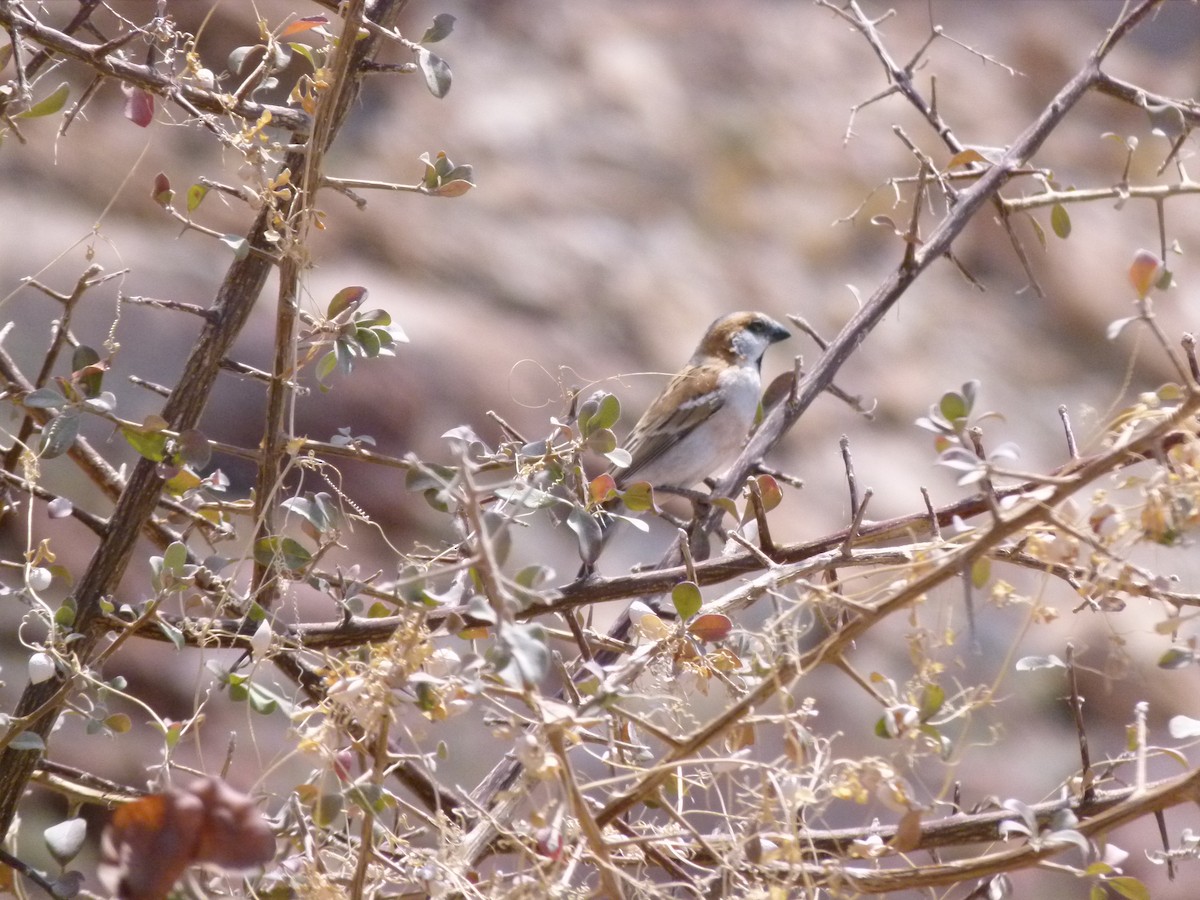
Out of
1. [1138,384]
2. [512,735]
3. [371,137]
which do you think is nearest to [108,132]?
[371,137]

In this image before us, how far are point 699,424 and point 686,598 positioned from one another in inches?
109

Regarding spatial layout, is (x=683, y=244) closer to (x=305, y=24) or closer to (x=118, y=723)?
(x=305, y=24)

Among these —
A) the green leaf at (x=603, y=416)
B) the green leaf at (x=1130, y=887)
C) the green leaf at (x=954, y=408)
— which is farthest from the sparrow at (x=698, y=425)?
the green leaf at (x=954, y=408)

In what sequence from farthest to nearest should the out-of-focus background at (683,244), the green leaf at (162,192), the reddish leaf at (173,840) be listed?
the out-of-focus background at (683,244) → the green leaf at (162,192) → the reddish leaf at (173,840)

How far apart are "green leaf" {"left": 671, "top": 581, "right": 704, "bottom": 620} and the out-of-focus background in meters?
3.93

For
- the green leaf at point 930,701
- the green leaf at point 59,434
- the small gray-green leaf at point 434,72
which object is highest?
the small gray-green leaf at point 434,72

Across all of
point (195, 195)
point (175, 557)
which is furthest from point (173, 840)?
point (195, 195)

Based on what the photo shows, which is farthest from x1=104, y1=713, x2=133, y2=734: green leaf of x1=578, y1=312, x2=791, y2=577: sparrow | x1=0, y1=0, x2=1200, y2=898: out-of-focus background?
x1=0, y1=0, x2=1200, y2=898: out-of-focus background

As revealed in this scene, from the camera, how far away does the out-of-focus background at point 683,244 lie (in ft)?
19.3

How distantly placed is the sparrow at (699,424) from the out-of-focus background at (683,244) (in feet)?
4.59

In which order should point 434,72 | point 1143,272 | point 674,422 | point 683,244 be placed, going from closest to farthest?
point 1143,272, point 434,72, point 674,422, point 683,244

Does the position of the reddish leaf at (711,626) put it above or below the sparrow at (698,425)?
below

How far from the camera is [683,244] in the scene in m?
8.66

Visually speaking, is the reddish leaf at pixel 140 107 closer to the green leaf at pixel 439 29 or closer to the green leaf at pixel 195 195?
the green leaf at pixel 195 195
